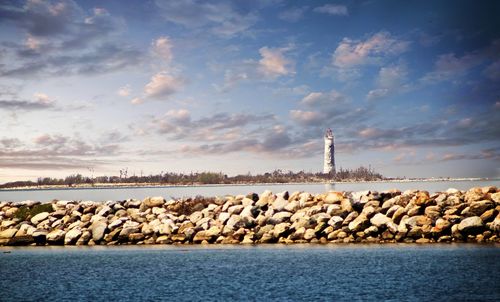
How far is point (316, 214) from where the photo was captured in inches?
1714

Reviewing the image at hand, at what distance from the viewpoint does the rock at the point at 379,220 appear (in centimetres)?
4059

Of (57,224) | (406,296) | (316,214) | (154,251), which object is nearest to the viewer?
(406,296)

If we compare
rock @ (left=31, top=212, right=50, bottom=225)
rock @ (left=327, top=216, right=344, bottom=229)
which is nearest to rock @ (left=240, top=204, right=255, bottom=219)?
rock @ (left=327, top=216, right=344, bottom=229)

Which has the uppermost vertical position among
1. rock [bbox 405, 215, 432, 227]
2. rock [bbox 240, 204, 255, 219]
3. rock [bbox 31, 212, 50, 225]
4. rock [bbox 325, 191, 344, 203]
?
rock [bbox 325, 191, 344, 203]

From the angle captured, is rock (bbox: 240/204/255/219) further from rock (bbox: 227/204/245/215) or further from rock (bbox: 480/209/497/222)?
rock (bbox: 480/209/497/222)

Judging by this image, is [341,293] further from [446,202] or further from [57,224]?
[57,224]

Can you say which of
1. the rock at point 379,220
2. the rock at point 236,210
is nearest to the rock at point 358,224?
the rock at point 379,220

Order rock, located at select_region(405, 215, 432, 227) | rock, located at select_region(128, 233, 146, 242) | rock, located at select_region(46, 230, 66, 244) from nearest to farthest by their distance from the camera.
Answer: rock, located at select_region(405, 215, 432, 227) < rock, located at select_region(128, 233, 146, 242) < rock, located at select_region(46, 230, 66, 244)

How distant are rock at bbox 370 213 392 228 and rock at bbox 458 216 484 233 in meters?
5.13

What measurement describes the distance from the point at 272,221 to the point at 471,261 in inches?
695

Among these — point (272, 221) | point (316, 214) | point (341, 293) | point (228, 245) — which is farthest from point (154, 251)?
point (341, 293)

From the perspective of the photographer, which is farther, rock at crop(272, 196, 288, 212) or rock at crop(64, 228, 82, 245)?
rock at crop(272, 196, 288, 212)

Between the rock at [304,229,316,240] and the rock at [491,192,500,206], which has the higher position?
the rock at [491,192,500,206]

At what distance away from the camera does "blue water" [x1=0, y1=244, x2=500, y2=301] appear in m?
23.3
